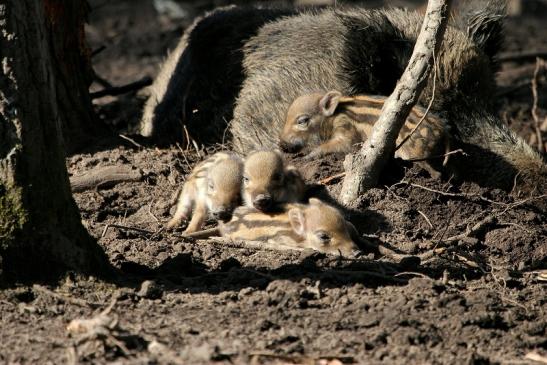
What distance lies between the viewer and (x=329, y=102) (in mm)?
7137

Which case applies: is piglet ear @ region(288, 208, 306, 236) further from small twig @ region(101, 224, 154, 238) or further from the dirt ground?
small twig @ region(101, 224, 154, 238)

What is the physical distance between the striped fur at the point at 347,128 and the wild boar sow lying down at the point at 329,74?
0.36 meters

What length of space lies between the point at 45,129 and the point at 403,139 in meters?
2.76

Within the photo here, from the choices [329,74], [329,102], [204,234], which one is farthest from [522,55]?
[204,234]

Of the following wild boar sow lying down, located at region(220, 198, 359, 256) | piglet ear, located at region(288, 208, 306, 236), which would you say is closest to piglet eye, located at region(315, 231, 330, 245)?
wild boar sow lying down, located at region(220, 198, 359, 256)

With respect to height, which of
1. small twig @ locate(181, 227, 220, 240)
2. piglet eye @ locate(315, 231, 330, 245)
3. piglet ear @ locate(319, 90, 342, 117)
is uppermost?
piglet ear @ locate(319, 90, 342, 117)

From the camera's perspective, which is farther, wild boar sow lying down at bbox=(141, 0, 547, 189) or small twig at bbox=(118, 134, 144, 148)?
small twig at bbox=(118, 134, 144, 148)

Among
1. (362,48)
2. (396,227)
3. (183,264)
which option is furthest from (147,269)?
(362,48)

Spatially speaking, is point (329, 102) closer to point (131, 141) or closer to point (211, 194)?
point (211, 194)

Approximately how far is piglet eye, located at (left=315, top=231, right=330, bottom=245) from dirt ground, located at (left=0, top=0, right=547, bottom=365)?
0.26m

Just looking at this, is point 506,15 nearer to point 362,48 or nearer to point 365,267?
point 362,48

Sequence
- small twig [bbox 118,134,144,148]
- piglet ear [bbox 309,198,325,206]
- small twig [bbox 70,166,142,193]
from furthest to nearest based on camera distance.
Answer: small twig [bbox 118,134,144,148], small twig [bbox 70,166,142,193], piglet ear [bbox 309,198,325,206]

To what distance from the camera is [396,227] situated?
6109 millimetres

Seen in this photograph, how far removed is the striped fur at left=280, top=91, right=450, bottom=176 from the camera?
6598 mm
